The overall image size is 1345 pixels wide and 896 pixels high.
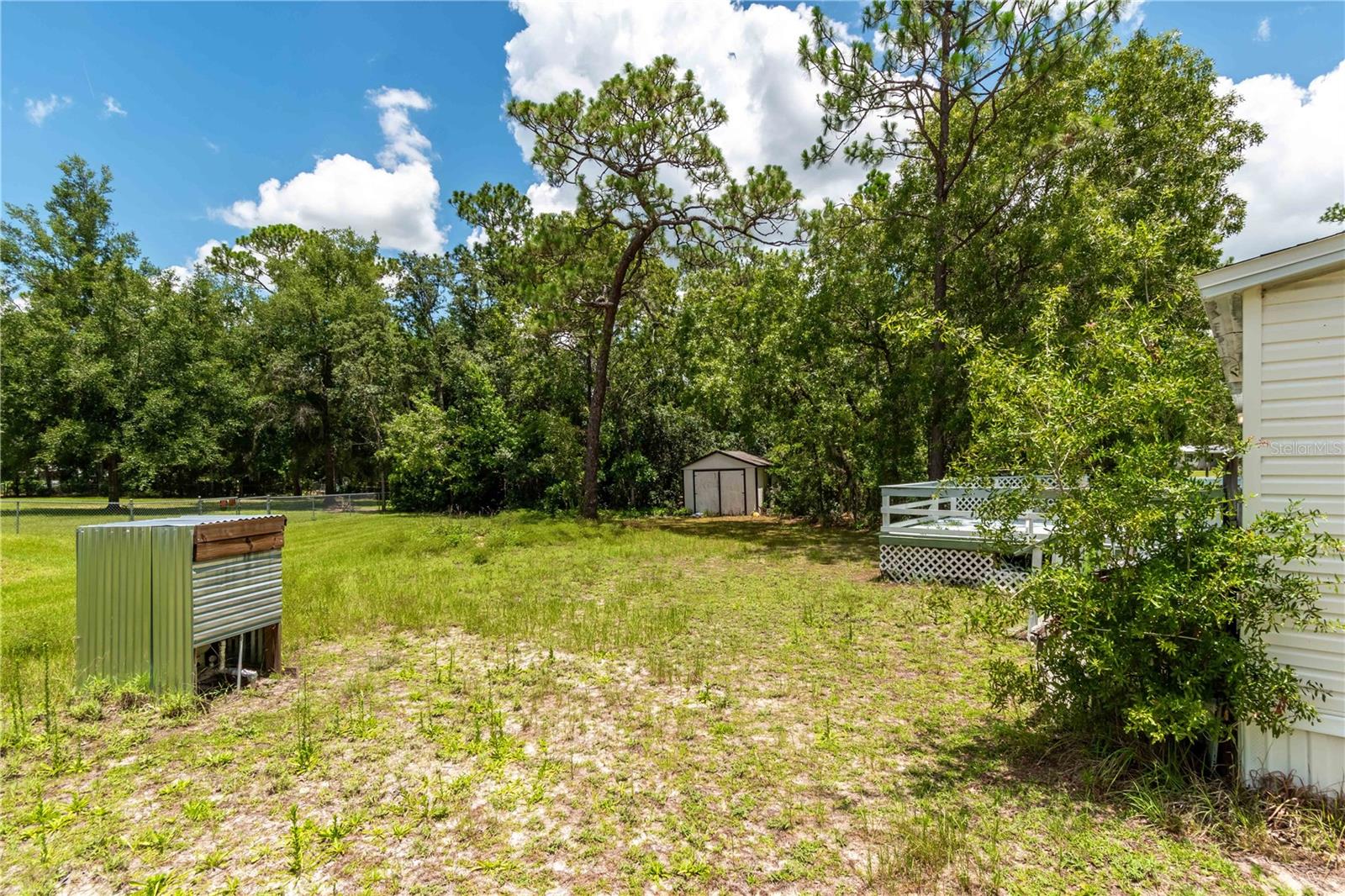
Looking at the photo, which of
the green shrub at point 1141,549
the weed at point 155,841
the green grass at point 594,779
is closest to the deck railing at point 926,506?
the green grass at point 594,779

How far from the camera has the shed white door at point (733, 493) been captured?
21.6 metres

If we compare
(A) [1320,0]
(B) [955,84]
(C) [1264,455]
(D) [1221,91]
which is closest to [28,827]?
(C) [1264,455]

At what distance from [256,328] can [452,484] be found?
1539 cm

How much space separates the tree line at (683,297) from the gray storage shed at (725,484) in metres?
1.09

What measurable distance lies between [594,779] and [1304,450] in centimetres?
407

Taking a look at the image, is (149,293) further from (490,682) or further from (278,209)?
(490,682)

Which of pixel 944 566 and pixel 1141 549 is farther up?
pixel 1141 549

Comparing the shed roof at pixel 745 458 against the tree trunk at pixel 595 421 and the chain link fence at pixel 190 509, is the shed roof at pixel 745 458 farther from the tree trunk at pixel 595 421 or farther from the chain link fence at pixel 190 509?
the chain link fence at pixel 190 509

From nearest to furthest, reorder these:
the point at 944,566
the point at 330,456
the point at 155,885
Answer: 1. the point at 155,885
2. the point at 944,566
3. the point at 330,456

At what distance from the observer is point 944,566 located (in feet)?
29.5

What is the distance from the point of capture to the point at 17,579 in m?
8.00

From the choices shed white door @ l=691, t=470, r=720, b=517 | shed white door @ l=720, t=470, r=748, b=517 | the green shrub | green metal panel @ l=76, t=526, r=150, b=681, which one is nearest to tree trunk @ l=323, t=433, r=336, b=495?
shed white door @ l=691, t=470, r=720, b=517

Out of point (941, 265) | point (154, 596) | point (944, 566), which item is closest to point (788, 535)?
point (944, 566)

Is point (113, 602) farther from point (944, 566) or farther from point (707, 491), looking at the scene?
point (707, 491)
